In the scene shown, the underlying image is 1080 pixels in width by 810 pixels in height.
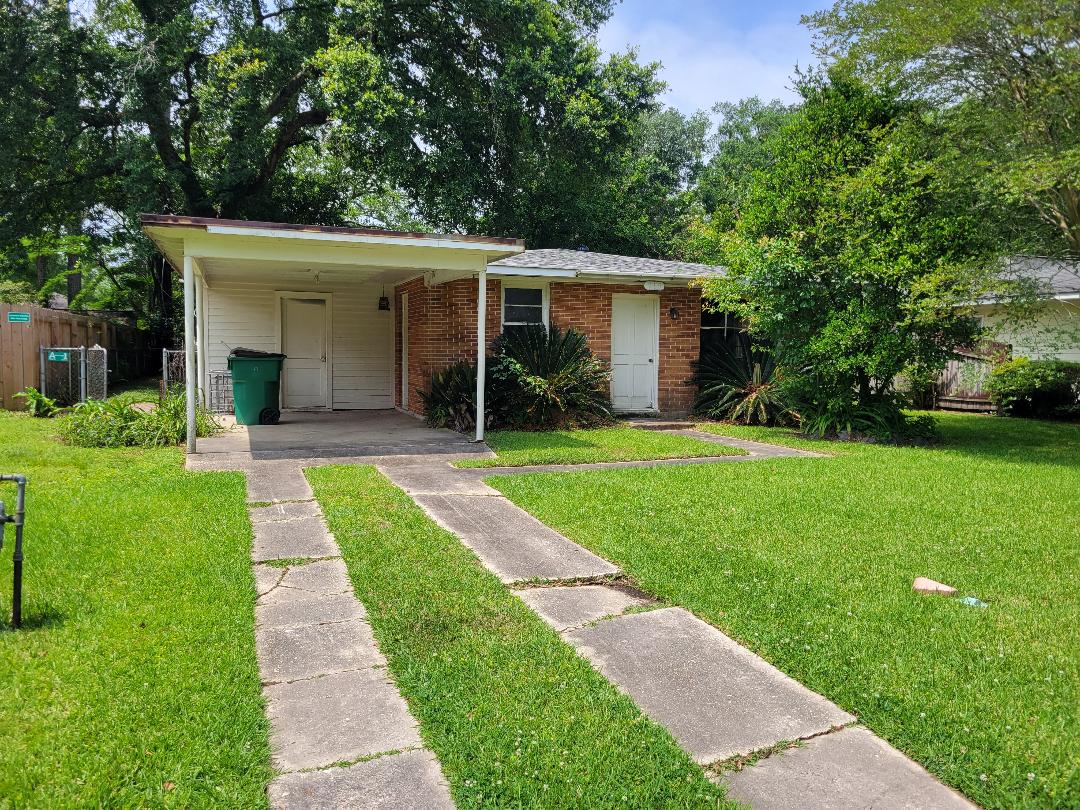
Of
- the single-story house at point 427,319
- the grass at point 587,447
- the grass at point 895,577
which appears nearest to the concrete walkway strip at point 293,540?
the grass at point 895,577

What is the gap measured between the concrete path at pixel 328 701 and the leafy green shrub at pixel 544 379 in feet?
20.8

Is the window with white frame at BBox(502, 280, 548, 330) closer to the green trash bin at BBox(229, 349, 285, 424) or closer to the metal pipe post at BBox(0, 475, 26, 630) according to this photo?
the green trash bin at BBox(229, 349, 285, 424)

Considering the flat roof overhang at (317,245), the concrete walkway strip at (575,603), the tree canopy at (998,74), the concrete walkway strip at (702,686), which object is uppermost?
the tree canopy at (998,74)

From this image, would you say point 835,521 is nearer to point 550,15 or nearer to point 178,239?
point 178,239

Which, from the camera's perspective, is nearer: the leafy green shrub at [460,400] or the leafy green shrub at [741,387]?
the leafy green shrub at [460,400]

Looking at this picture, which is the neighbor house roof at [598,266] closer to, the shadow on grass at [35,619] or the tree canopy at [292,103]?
the tree canopy at [292,103]

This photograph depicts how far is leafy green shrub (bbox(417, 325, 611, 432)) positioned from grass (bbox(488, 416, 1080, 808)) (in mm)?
3416

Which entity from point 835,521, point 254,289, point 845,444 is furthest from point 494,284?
point 835,521

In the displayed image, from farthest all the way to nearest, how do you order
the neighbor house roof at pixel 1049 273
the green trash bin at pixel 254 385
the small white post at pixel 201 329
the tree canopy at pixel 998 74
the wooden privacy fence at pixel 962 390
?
1. the wooden privacy fence at pixel 962 390
2. the small white post at pixel 201 329
3. the green trash bin at pixel 254 385
4. the neighbor house roof at pixel 1049 273
5. the tree canopy at pixel 998 74

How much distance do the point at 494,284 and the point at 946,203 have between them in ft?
22.5

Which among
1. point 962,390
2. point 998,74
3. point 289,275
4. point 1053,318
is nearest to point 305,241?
point 289,275

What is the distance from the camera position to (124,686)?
10.3 feet

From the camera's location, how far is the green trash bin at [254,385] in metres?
11.7

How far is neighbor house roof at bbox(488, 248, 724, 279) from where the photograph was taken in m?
12.3
